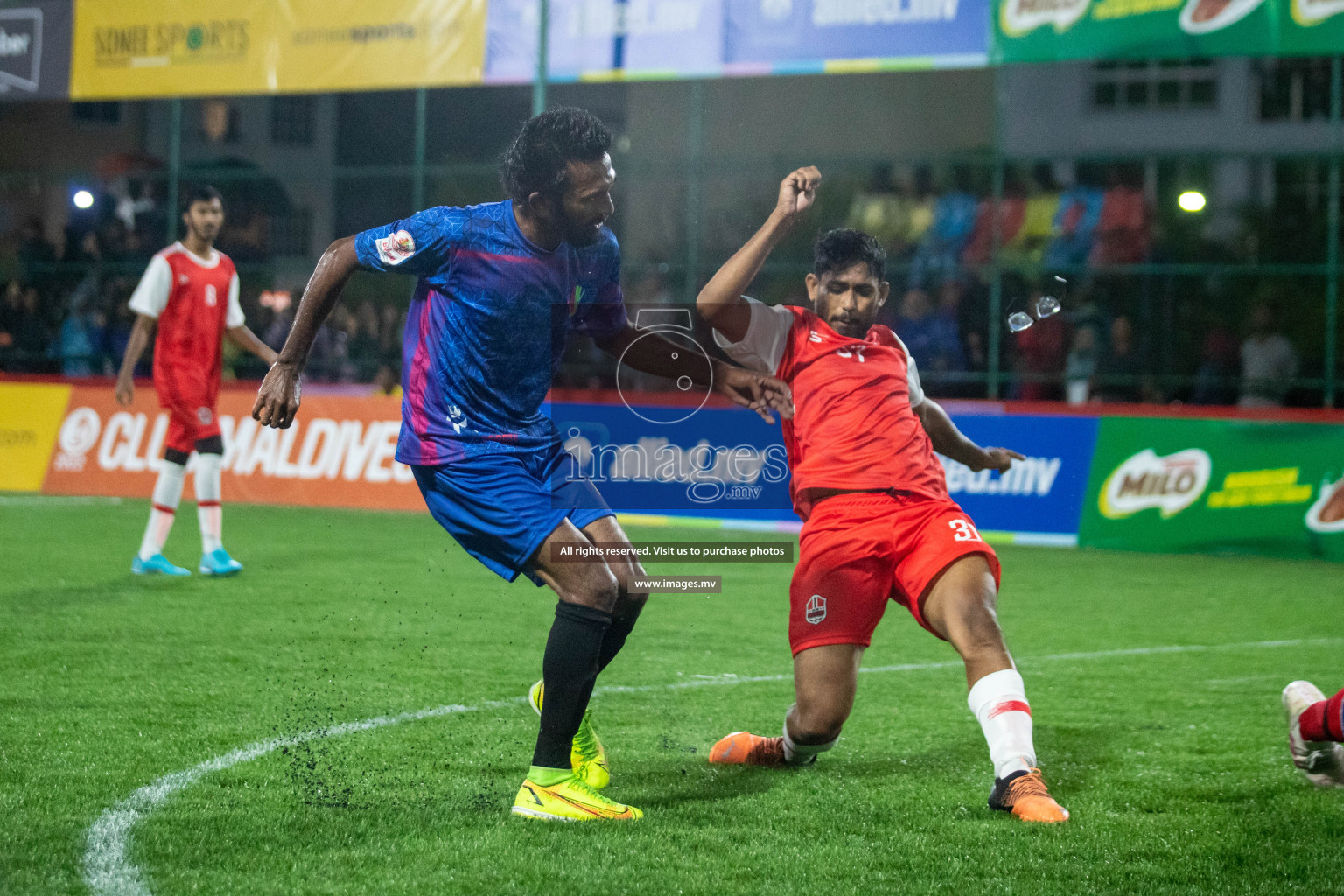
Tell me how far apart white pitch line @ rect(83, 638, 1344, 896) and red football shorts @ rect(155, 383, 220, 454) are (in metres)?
3.89

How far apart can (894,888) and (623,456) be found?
6.39ft

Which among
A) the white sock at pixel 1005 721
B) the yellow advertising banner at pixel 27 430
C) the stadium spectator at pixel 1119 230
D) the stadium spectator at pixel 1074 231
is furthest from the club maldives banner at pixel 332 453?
the white sock at pixel 1005 721

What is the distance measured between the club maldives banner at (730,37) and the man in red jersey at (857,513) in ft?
31.5

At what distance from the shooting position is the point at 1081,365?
44.9 feet

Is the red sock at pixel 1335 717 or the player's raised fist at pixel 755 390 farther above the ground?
the player's raised fist at pixel 755 390

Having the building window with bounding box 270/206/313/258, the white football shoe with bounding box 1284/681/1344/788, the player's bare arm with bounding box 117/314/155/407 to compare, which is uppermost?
the building window with bounding box 270/206/313/258

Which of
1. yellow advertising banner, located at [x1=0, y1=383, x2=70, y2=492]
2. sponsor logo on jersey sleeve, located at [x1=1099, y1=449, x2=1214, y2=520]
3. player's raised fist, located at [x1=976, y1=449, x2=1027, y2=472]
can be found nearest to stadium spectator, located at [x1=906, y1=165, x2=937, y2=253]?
sponsor logo on jersey sleeve, located at [x1=1099, y1=449, x2=1214, y2=520]

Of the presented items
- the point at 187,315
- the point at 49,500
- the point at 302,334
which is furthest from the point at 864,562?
the point at 49,500

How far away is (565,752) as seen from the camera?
379 cm

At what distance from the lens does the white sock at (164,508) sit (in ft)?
27.9

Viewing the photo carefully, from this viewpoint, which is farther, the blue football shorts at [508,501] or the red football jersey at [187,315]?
the red football jersey at [187,315]

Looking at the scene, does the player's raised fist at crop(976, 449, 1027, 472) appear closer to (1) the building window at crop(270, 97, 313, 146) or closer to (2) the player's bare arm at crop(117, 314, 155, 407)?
(2) the player's bare arm at crop(117, 314, 155, 407)

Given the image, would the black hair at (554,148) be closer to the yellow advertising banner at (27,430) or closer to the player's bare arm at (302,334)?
the player's bare arm at (302,334)

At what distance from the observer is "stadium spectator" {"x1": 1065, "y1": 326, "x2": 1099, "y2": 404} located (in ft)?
43.7
